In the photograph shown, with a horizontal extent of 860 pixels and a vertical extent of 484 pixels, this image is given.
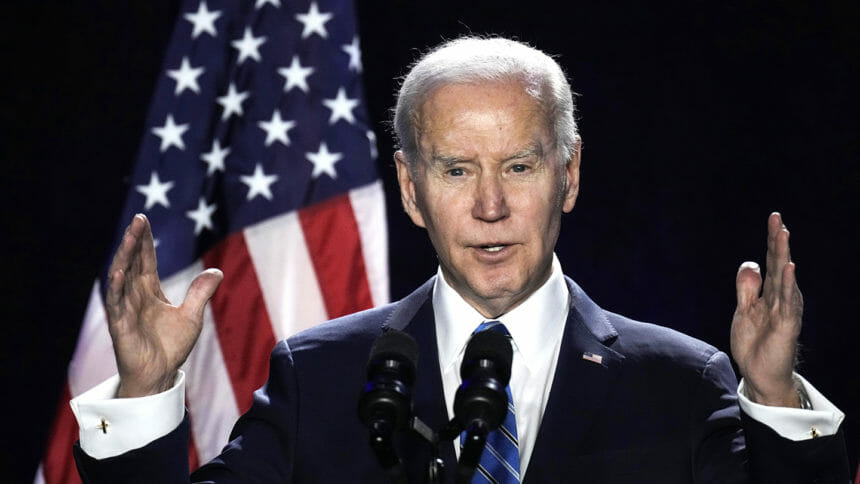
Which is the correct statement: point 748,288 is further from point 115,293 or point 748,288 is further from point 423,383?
point 115,293

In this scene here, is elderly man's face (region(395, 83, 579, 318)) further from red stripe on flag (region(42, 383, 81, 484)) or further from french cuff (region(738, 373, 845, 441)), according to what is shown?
red stripe on flag (region(42, 383, 81, 484))

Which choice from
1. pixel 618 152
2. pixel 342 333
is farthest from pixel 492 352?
pixel 618 152

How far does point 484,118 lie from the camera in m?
1.94

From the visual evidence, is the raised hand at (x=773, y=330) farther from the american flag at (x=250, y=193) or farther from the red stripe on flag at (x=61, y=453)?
the red stripe on flag at (x=61, y=453)

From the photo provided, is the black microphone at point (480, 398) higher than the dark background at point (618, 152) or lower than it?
higher

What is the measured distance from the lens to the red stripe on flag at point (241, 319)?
10.9 ft

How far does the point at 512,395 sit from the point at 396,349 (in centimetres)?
62

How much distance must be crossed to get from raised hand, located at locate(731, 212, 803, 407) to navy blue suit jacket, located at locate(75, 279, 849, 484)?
0.48 feet

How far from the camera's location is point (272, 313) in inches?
133

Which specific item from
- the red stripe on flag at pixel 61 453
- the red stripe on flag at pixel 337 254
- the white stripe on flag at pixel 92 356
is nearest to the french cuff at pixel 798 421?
the red stripe on flag at pixel 337 254

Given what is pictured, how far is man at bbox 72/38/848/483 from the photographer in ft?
5.57

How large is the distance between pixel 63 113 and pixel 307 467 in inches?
93.1

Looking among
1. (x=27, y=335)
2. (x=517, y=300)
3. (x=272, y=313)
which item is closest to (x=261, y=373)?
(x=272, y=313)

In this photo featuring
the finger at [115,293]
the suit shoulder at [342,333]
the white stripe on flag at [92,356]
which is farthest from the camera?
the white stripe on flag at [92,356]
